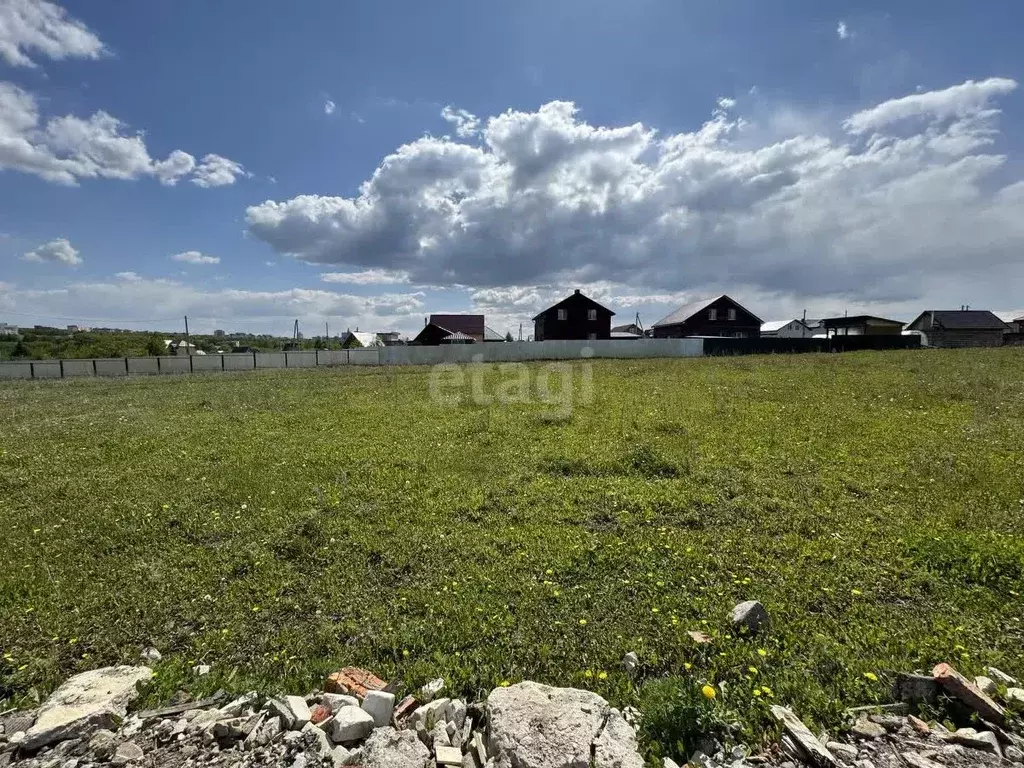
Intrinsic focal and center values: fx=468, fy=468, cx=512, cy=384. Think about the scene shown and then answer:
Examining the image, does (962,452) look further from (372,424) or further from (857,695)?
(372,424)

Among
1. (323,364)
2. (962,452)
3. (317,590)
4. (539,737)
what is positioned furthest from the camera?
(323,364)

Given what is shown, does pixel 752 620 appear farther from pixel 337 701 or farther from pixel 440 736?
pixel 337 701

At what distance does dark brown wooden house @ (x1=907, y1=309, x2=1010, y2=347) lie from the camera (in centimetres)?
3991

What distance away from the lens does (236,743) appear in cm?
218

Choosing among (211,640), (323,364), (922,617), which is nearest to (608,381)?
(922,617)

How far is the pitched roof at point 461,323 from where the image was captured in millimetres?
45781

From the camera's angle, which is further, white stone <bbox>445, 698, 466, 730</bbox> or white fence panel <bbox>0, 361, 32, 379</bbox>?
white fence panel <bbox>0, 361, 32, 379</bbox>

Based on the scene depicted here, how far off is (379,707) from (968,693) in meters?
2.82

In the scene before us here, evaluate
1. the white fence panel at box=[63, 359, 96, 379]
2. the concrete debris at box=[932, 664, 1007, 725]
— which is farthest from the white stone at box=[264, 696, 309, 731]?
the white fence panel at box=[63, 359, 96, 379]

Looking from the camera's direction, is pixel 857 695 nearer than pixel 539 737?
No

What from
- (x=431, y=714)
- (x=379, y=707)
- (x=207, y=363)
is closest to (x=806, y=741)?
(x=431, y=714)

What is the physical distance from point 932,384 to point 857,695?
540 inches

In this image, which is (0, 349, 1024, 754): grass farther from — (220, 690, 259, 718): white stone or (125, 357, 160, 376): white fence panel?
(125, 357, 160, 376): white fence panel

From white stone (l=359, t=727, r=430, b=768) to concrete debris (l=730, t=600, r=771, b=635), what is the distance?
2.05 metres
